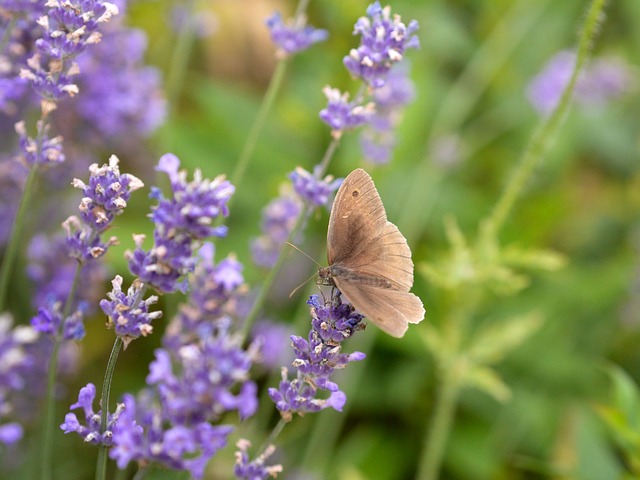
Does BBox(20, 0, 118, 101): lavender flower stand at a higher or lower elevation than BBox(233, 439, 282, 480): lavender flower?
higher

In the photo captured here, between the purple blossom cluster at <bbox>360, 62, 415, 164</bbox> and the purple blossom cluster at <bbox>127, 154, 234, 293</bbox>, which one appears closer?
the purple blossom cluster at <bbox>127, 154, 234, 293</bbox>

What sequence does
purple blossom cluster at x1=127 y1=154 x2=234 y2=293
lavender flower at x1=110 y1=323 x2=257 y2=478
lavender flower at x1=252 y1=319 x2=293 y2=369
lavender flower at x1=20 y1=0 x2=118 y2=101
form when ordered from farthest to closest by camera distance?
lavender flower at x1=252 y1=319 x2=293 y2=369 < lavender flower at x1=20 y1=0 x2=118 y2=101 < purple blossom cluster at x1=127 y1=154 x2=234 y2=293 < lavender flower at x1=110 y1=323 x2=257 y2=478

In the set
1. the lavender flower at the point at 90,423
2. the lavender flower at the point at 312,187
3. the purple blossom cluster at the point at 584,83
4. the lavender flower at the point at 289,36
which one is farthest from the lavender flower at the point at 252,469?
the purple blossom cluster at the point at 584,83

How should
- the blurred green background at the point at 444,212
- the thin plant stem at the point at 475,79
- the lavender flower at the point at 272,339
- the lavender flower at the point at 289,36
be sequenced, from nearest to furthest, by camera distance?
the lavender flower at the point at 289,36 → the lavender flower at the point at 272,339 → the blurred green background at the point at 444,212 → the thin plant stem at the point at 475,79

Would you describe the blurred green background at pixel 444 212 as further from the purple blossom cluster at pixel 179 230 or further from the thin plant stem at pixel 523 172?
the purple blossom cluster at pixel 179 230

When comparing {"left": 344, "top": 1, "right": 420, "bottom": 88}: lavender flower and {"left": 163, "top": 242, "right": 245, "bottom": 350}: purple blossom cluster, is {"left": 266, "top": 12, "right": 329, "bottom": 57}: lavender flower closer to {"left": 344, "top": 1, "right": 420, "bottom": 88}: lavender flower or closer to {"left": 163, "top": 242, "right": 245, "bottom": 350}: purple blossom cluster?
{"left": 344, "top": 1, "right": 420, "bottom": 88}: lavender flower

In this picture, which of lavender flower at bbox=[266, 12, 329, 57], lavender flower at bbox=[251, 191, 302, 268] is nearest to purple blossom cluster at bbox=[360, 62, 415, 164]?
lavender flower at bbox=[251, 191, 302, 268]

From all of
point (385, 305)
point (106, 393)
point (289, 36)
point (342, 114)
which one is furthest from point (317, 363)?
point (289, 36)
